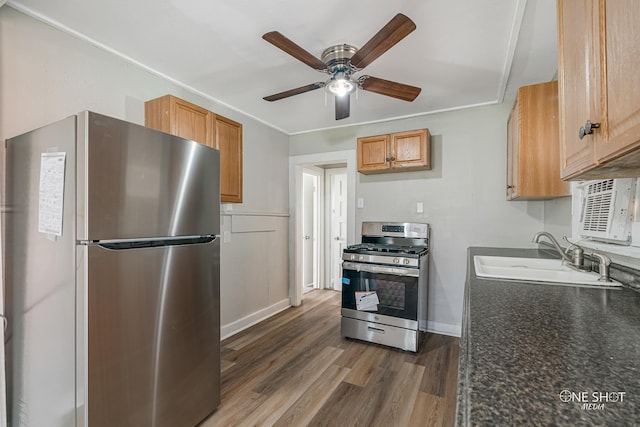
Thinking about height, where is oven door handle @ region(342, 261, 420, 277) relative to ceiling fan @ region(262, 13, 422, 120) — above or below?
below

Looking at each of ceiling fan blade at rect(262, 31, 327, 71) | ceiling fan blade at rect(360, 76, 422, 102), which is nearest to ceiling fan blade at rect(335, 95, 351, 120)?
ceiling fan blade at rect(360, 76, 422, 102)

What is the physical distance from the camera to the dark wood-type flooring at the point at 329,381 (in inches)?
71.6

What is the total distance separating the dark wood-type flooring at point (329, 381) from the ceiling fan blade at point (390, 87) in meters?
2.09

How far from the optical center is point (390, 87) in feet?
6.45

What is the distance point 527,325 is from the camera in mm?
786

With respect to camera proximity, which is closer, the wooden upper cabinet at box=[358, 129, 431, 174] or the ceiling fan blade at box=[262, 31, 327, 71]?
the ceiling fan blade at box=[262, 31, 327, 71]

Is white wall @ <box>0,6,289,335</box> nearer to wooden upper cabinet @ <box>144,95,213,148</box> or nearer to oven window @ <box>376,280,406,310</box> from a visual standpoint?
wooden upper cabinet @ <box>144,95,213,148</box>

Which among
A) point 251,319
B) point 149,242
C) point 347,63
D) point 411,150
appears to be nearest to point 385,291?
point 411,150

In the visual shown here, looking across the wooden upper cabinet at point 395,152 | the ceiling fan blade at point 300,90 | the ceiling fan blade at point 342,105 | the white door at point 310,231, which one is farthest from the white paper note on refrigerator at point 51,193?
the white door at point 310,231

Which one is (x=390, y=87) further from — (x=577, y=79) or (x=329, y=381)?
(x=329, y=381)

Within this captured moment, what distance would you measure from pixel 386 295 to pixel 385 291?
0.12 feet

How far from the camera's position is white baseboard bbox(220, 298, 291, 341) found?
116 inches

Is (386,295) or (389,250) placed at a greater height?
(389,250)

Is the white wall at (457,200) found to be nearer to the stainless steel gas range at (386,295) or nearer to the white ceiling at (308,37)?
the stainless steel gas range at (386,295)
